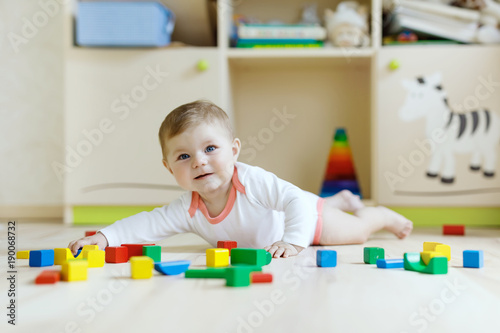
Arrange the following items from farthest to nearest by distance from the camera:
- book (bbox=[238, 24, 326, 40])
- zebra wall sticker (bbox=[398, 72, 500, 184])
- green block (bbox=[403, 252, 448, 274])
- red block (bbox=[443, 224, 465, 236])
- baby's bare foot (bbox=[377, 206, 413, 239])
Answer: book (bbox=[238, 24, 326, 40]) → zebra wall sticker (bbox=[398, 72, 500, 184]) → red block (bbox=[443, 224, 465, 236]) → baby's bare foot (bbox=[377, 206, 413, 239]) → green block (bbox=[403, 252, 448, 274])

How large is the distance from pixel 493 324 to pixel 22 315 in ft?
1.74

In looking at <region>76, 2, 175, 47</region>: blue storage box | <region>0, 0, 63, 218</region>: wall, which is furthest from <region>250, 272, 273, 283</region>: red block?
<region>0, 0, 63, 218</region>: wall

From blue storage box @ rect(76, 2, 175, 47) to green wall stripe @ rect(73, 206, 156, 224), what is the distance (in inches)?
22.5

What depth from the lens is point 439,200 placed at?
1.88 meters

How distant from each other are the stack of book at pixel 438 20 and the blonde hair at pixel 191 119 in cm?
106

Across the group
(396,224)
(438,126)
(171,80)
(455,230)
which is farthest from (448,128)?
(171,80)

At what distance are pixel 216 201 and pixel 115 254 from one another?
26cm

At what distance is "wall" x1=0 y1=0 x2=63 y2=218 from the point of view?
223cm

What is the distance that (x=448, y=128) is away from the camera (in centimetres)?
187

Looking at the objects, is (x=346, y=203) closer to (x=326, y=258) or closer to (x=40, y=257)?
(x=326, y=258)

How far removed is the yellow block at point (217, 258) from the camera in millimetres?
938

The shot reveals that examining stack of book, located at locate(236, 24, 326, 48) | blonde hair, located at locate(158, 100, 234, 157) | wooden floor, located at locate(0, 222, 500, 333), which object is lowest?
wooden floor, located at locate(0, 222, 500, 333)

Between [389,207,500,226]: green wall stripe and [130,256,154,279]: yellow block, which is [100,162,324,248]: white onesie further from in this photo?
[389,207,500,226]: green wall stripe

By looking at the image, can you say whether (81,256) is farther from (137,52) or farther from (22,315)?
(137,52)
